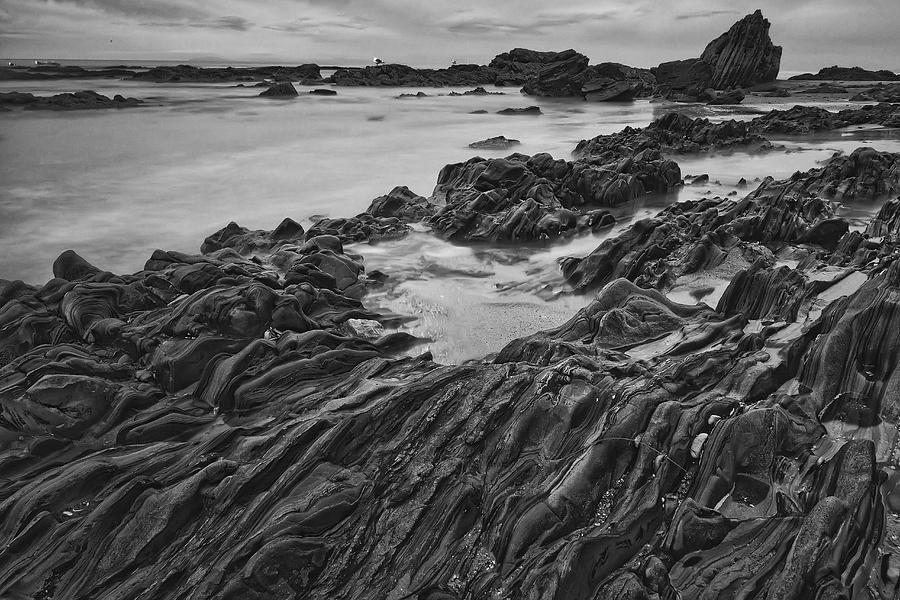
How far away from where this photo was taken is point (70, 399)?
4684mm

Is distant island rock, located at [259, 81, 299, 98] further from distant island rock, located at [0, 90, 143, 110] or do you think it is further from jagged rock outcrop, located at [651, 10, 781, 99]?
jagged rock outcrop, located at [651, 10, 781, 99]

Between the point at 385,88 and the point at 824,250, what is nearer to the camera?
the point at 824,250

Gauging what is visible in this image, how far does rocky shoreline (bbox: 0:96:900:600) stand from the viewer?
10.8 feet

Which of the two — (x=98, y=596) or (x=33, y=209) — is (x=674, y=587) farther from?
(x=33, y=209)

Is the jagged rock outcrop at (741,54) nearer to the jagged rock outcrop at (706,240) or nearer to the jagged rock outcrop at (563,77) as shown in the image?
the jagged rock outcrop at (563,77)

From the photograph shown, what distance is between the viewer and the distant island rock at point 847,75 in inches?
1994

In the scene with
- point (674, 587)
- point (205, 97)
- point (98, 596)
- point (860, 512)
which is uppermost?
point (205, 97)

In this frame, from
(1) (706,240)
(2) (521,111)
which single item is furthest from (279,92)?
(1) (706,240)

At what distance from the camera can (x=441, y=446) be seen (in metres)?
4.11

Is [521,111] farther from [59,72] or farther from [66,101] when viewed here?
[59,72]

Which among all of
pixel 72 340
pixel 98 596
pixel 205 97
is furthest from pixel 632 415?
pixel 205 97

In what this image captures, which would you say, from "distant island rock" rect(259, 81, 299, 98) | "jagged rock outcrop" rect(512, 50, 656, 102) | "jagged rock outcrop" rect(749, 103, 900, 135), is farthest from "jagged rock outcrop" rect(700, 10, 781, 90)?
"distant island rock" rect(259, 81, 299, 98)

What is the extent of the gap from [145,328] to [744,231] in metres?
8.50

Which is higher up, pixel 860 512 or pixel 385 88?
pixel 385 88
